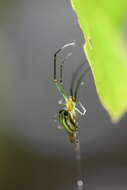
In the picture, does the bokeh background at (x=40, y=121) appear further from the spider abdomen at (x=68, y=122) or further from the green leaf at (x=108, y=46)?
the green leaf at (x=108, y=46)

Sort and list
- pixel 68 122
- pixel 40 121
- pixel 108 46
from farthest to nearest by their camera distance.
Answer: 1. pixel 40 121
2. pixel 68 122
3. pixel 108 46

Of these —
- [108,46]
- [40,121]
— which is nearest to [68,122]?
[108,46]

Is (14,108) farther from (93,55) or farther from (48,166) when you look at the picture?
(93,55)

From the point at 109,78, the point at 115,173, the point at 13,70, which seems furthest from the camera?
the point at 13,70

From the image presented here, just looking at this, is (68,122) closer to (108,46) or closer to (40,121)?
(108,46)

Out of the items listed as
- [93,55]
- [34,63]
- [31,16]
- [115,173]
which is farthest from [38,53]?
[93,55]

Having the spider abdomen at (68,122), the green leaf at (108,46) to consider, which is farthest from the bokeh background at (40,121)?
the green leaf at (108,46)
